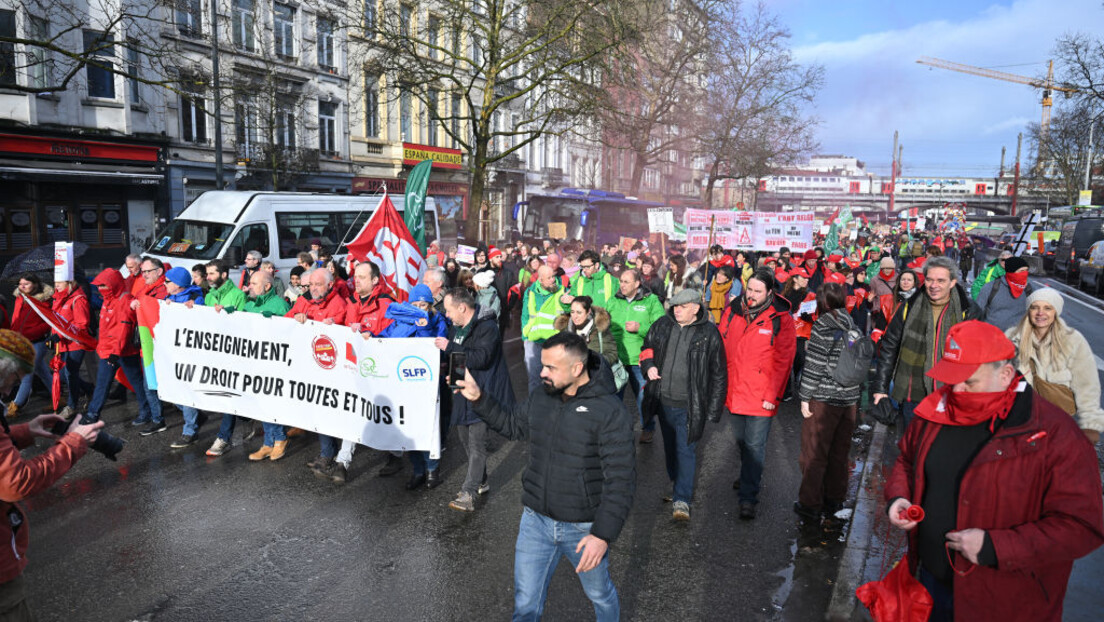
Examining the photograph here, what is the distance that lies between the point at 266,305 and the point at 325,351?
1.29m

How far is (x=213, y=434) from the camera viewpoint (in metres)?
7.88

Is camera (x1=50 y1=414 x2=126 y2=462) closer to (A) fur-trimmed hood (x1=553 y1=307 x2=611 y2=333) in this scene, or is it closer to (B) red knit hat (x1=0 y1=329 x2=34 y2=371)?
(B) red knit hat (x1=0 y1=329 x2=34 y2=371)

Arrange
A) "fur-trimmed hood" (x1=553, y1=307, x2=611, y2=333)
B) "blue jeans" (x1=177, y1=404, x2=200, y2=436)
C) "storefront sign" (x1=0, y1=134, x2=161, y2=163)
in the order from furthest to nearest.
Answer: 1. "storefront sign" (x1=0, y1=134, x2=161, y2=163)
2. "blue jeans" (x1=177, y1=404, x2=200, y2=436)
3. "fur-trimmed hood" (x1=553, y1=307, x2=611, y2=333)

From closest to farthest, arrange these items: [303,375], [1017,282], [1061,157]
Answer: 1. [303,375]
2. [1017,282]
3. [1061,157]

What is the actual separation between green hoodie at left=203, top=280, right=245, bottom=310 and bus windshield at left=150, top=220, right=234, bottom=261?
6169 mm

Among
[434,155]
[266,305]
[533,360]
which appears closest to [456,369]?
[533,360]

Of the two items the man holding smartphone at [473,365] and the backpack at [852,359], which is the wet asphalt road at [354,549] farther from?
the backpack at [852,359]

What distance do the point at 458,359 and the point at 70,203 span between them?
24.8 metres

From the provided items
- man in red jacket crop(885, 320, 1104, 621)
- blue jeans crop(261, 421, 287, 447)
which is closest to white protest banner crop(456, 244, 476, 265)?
blue jeans crop(261, 421, 287, 447)

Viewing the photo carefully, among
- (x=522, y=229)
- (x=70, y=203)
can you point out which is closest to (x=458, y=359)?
(x=70, y=203)

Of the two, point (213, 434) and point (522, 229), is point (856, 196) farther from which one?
point (213, 434)

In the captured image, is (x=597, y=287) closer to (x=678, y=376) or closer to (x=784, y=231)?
(x=678, y=376)

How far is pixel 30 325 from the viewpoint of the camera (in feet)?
27.4

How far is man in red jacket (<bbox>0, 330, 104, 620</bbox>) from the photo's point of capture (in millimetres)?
2803
